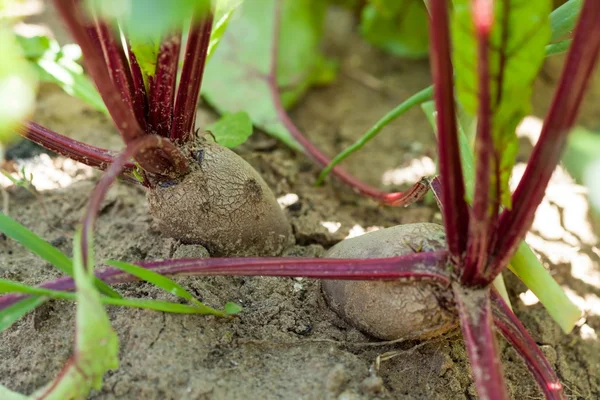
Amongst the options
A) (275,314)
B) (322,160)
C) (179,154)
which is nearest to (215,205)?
(179,154)

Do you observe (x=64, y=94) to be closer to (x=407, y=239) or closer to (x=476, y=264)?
(x=407, y=239)

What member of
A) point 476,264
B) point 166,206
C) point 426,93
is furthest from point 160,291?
point 426,93

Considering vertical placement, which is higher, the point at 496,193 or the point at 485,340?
the point at 496,193

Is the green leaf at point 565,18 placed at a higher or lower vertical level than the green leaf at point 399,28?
lower

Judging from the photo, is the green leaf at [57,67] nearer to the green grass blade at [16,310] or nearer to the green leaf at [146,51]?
the green leaf at [146,51]

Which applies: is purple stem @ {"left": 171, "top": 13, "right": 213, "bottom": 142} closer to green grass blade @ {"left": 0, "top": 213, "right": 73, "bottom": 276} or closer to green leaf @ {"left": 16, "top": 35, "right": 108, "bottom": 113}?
green grass blade @ {"left": 0, "top": 213, "right": 73, "bottom": 276}

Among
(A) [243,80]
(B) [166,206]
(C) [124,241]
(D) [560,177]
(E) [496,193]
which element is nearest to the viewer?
(E) [496,193]

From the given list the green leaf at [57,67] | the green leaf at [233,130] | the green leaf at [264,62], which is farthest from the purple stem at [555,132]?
the green leaf at [57,67]
